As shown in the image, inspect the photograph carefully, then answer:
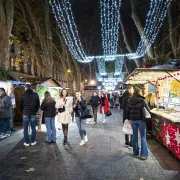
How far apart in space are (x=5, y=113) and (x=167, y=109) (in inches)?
249

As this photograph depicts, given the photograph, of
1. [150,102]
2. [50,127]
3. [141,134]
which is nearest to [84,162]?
[141,134]

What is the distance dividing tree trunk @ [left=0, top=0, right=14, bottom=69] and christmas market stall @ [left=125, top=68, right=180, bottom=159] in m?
6.35

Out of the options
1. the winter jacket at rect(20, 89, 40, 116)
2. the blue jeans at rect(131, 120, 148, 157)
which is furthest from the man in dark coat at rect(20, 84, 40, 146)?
the blue jeans at rect(131, 120, 148, 157)

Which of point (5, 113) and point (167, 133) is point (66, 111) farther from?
point (167, 133)

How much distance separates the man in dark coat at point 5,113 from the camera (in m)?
8.02

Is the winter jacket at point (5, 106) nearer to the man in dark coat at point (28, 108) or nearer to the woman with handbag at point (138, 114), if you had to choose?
the man in dark coat at point (28, 108)

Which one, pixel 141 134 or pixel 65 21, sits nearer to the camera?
pixel 141 134

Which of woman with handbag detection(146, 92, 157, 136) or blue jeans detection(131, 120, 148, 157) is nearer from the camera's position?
blue jeans detection(131, 120, 148, 157)

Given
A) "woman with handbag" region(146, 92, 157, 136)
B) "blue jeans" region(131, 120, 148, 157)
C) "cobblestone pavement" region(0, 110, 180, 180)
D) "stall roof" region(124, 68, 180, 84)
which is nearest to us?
"cobblestone pavement" region(0, 110, 180, 180)

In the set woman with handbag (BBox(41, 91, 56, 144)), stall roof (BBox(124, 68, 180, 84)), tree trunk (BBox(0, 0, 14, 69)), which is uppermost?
tree trunk (BBox(0, 0, 14, 69))

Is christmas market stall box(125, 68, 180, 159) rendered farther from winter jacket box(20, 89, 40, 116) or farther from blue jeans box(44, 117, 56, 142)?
winter jacket box(20, 89, 40, 116)

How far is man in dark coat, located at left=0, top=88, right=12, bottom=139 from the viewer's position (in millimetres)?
8023

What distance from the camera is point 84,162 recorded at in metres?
5.36

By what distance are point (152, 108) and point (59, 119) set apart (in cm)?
401
